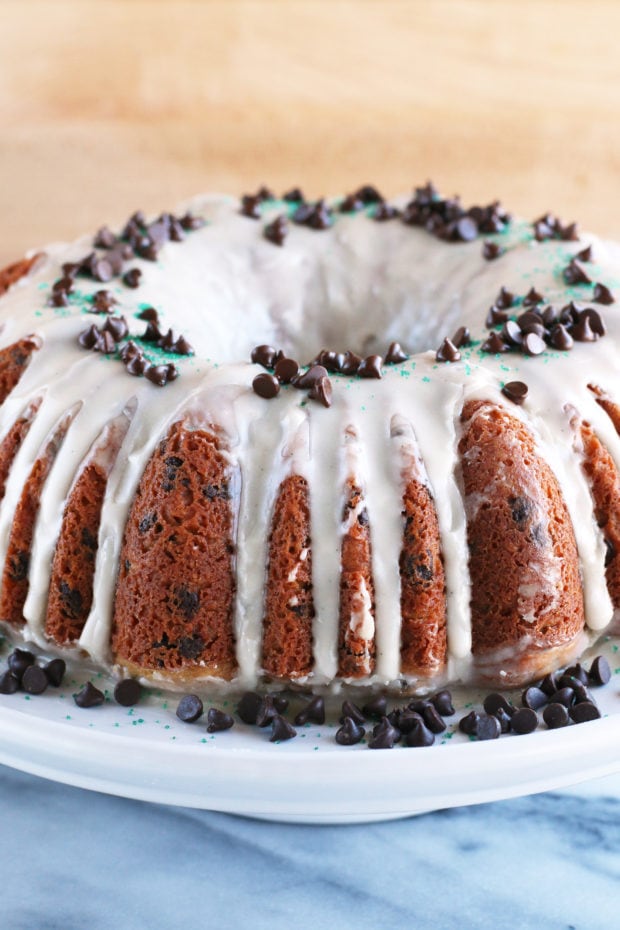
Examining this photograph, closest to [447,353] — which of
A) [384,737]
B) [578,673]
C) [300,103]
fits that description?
[578,673]

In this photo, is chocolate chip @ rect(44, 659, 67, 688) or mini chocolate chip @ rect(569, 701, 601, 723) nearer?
mini chocolate chip @ rect(569, 701, 601, 723)

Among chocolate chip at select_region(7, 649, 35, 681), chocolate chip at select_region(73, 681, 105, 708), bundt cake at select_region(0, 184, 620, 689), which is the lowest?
chocolate chip at select_region(7, 649, 35, 681)

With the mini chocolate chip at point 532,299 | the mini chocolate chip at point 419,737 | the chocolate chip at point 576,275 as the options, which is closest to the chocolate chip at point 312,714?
the mini chocolate chip at point 419,737

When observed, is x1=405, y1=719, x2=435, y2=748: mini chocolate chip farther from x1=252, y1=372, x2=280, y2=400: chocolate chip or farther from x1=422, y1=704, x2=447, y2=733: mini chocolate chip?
x1=252, y1=372, x2=280, y2=400: chocolate chip

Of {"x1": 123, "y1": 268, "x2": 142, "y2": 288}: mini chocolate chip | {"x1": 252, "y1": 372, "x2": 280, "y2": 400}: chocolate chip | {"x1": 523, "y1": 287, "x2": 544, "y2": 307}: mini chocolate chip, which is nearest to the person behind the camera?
{"x1": 252, "y1": 372, "x2": 280, "y2": 400}: chocolate chip

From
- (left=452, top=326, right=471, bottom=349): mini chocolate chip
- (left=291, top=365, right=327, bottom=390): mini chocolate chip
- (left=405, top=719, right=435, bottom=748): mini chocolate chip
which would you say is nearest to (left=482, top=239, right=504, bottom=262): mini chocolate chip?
(left=452, top=326, right=471, bottom=349): mini chocolate chip

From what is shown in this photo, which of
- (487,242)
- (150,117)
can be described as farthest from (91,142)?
(487,242)
